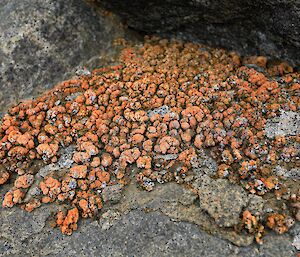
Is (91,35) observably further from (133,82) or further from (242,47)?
(242,47)

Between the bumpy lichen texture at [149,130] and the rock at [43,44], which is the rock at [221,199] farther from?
the rock at [43,44]

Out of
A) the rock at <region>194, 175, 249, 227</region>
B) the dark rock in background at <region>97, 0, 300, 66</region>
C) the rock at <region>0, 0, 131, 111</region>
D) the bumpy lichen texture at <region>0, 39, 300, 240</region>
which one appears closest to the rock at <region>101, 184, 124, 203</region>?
the bumpy lichen texture at <region>0, 39, 300, 240</region>

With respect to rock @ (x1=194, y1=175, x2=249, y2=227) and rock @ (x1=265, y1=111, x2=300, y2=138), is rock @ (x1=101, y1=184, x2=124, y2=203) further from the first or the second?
rock @ (x1=265, y1=111, x2=300, y2=138)

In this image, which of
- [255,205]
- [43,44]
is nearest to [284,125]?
[255,205]

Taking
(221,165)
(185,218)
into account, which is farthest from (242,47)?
(185,218)

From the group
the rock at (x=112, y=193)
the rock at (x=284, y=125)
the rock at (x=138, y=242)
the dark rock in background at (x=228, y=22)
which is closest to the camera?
the rock at (x=138, y=242)

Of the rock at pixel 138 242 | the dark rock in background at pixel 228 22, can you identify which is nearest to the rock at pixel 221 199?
the rock at pixel 138 242
